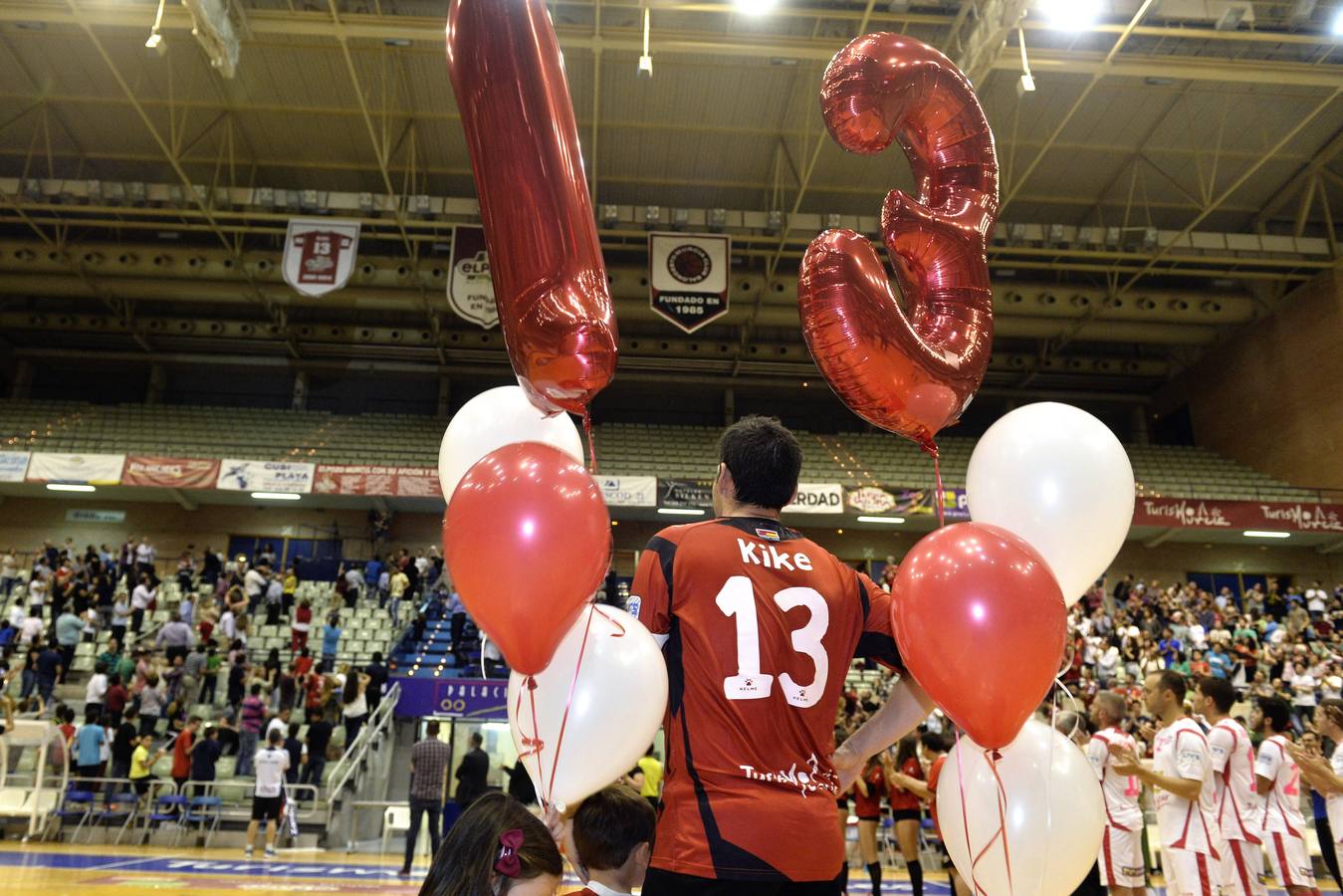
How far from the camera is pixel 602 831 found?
218 centimetres

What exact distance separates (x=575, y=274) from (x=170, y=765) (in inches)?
471

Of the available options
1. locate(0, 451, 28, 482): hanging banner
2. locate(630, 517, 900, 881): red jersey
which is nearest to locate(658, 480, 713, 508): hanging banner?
locate(0, 451, 28, 482): hanging banner

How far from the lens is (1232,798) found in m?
5.17

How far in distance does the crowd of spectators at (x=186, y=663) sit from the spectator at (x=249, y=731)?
2 cm

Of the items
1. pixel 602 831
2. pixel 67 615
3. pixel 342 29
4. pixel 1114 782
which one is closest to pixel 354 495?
pixel 67 615

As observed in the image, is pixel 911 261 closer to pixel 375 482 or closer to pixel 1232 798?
pixel 1232 798

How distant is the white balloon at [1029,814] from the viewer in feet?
6.88

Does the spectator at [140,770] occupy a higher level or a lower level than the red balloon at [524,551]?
lower

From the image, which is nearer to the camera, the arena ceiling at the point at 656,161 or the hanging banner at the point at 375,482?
the arena ceiling at the point at 656,161

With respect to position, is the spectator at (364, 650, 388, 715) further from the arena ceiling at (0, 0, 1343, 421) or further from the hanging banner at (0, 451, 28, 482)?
the hanging banner at (0, 451, 28, 482)

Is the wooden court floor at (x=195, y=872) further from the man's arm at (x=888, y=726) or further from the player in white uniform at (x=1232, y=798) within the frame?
the man's arm at (x=888, y=726)

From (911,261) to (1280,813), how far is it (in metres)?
4.68

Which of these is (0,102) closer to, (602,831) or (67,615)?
(67,615)

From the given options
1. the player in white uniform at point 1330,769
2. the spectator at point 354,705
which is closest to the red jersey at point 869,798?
the player in white uniform at point 1330,769
